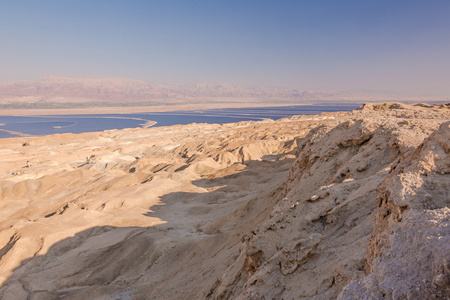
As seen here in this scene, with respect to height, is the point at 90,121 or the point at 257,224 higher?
the point at 257,224

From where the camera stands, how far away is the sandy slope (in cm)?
288

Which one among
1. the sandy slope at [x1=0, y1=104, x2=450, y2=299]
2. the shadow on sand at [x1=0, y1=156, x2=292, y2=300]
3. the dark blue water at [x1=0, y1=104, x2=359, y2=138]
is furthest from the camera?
the dark blue water at [x1=0, y1=104, x2=359, y2=138]

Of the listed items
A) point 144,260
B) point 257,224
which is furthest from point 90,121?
point 257,224

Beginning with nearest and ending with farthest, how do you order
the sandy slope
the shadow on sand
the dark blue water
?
1. the sandy slope
2. the shadow on sand
3. the dark blue water

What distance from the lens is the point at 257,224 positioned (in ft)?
27.8

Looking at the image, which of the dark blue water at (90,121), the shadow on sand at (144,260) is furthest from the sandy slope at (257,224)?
the dark blue water at (90,121)

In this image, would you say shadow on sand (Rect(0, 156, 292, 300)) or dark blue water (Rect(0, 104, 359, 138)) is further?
dark blue water (Rect(0, 104, 359, 138))

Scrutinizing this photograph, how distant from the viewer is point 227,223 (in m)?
11.6

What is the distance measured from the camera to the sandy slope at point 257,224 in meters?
2.88

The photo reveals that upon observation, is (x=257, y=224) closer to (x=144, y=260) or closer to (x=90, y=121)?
(x=144, y=260)

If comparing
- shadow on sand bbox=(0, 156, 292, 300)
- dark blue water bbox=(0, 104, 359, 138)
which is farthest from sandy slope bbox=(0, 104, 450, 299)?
dark blue water bbox=(0, 104, 359, 138)

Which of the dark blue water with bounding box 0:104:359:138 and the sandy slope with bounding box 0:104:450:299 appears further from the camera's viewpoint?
the dark blue water with bounding box 0:104:359:138

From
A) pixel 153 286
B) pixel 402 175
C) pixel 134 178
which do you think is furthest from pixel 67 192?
pixel 402 175

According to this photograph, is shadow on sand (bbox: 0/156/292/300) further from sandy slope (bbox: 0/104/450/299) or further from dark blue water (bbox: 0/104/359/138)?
dark blue water (bbox: 0/104/359/138)
